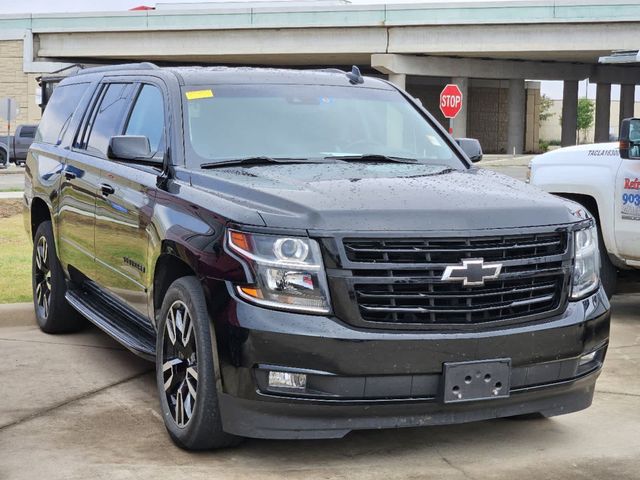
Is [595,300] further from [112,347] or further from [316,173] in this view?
[112,347]

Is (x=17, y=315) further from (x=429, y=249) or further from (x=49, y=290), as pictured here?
(x=429, y=249)

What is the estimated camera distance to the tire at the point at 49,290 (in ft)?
25.7

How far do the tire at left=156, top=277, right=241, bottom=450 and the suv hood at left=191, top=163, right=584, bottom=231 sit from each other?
488 millimetres

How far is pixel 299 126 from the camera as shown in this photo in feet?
20.4

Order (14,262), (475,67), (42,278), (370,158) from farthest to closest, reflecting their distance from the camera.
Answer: (475,67), (14,262), (42,278), (370,158)

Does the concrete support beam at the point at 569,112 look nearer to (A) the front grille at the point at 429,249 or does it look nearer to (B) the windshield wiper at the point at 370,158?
(B) the windshield wiper at the point at 370,158

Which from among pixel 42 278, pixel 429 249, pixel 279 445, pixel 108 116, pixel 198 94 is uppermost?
pixel 198 94

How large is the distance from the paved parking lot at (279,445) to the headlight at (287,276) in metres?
0.80

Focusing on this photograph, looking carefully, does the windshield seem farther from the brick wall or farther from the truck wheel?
the brick wall

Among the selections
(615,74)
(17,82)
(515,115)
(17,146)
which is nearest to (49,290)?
(17,146)

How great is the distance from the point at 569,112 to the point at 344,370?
6849cm

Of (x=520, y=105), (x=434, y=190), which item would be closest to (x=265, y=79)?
(x=434, y=190)

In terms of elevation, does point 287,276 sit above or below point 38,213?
above

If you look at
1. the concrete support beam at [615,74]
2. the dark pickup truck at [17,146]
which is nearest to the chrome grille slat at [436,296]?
the dark pickup truck at [17,146]
